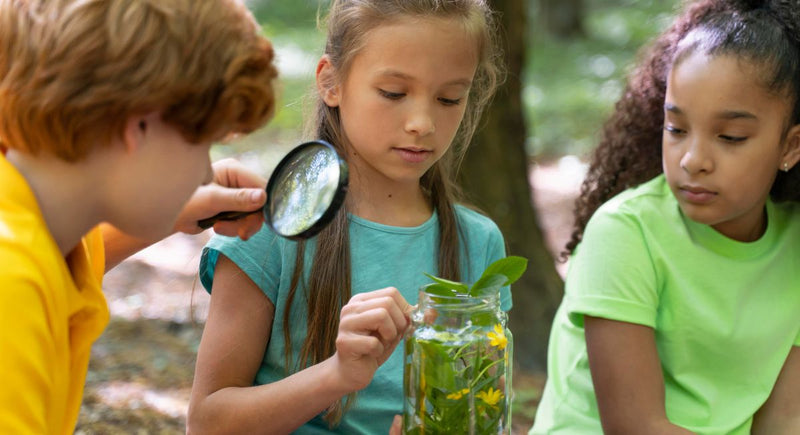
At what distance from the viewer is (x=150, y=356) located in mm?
4402

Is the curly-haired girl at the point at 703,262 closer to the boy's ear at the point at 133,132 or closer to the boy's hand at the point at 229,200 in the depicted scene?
the boy's hand at the point at 229,200

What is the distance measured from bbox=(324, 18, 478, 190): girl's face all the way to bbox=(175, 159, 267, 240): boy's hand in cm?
37

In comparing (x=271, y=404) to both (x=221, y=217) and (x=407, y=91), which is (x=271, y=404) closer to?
(x=221, y=217)

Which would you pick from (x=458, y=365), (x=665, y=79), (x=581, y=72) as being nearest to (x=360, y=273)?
(x=458, y=365)

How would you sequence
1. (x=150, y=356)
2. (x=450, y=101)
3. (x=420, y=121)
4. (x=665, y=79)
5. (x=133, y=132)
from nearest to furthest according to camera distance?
1. (x=133, y=132)
2. (x=420, y=121)
3. (x=450, y=101)
4. (x=665, y=79)
5. (x=150, y=356)

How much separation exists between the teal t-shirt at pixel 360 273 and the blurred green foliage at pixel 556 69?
630cm

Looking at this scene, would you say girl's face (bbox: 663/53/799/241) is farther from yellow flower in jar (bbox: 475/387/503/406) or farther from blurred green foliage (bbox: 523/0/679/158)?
blurred green foliage (bbox: 523/0/679/158)

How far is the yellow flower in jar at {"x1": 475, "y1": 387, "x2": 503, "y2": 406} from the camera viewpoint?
6.57 ft

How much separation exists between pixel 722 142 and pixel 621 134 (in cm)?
56

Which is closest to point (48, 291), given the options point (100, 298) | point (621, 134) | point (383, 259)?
point (100, 298)

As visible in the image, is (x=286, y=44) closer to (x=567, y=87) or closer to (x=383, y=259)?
(x=567, y=87)

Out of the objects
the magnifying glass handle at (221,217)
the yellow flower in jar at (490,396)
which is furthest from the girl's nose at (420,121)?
the yellow flower in jar at (490,396)

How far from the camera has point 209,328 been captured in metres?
2.41

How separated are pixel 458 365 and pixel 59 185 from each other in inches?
34.5
